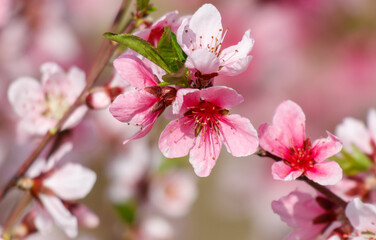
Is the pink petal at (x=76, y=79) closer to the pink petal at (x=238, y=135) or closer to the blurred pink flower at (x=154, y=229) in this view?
the pink petal at (x=238, y=135)

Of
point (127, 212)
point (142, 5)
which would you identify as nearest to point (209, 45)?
point (142, 5)

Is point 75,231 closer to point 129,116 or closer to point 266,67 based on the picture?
point 129,116

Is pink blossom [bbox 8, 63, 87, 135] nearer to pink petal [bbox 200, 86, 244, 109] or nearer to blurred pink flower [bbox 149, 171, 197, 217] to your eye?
pink petal [bbox 200, 86, 244, 109]

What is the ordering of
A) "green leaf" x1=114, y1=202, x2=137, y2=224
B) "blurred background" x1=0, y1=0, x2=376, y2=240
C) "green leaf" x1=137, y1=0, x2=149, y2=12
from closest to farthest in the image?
"green leaf" x1=137, y1=0, x2=149, y2=12 < "green leaf" x1=114, y1=202, x2=137, y2=224 < "blurred background" x1=0, y1=0, x2=376, y2=240

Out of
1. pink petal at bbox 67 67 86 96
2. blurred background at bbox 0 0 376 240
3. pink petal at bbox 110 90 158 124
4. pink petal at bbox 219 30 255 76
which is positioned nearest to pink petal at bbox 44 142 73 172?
pink petal at bbox 67 67 86 96

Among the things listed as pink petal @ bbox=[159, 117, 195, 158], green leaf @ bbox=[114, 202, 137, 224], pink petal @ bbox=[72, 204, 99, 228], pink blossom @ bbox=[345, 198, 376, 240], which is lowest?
green leaf @ bbox=[114, 202, 137, 224]

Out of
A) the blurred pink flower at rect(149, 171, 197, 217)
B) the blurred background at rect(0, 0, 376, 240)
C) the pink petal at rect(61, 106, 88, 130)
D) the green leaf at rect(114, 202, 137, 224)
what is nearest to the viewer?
the pink petal at rect(61, 106, 88, 130)

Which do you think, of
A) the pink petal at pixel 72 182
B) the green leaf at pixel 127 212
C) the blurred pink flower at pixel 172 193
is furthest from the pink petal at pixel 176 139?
the blurred pink flower at pixel 172 193

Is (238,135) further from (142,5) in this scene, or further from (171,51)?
(142,5)
